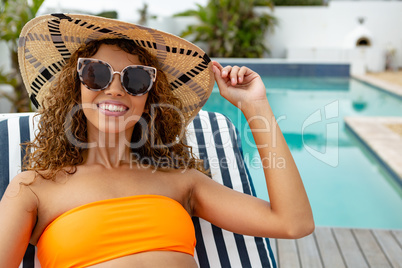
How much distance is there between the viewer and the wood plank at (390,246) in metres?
2.66

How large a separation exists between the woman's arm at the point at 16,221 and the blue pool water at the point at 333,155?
0.86 m

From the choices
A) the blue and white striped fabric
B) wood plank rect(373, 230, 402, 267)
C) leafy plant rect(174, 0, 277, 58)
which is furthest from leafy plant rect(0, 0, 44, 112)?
leafy plant rect(174, 0, 277, 58)

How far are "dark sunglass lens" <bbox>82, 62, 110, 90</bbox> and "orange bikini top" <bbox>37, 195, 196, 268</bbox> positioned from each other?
0.41 m

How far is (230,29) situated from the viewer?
14.8 metres

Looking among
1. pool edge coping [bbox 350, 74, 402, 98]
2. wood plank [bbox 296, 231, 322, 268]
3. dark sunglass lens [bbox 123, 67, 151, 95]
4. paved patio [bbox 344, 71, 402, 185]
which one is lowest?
pool edge coping [bbox 350, 74, 402, 98]

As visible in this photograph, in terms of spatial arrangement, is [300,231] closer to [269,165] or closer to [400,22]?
[269,165]

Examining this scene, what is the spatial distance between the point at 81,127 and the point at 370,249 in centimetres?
219

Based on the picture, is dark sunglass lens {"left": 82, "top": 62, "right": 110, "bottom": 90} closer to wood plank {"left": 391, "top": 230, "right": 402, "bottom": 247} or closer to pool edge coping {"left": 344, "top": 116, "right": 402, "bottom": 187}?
wood plank {"left": 391, "top": 230, "right": 402, "bottom": 247}

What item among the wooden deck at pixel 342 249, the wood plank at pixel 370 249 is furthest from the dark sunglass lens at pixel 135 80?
the wood plank at pixel 370 249

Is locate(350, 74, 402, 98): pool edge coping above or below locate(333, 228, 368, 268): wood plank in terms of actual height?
below

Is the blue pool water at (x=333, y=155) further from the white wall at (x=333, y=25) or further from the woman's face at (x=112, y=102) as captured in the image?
the white wall at (x=333, y=25)

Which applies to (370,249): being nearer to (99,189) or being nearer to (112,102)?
(99,189)

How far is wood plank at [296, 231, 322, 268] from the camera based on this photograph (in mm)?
2643

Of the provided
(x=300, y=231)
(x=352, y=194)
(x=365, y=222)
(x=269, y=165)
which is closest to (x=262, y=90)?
(x=269, y=165)
